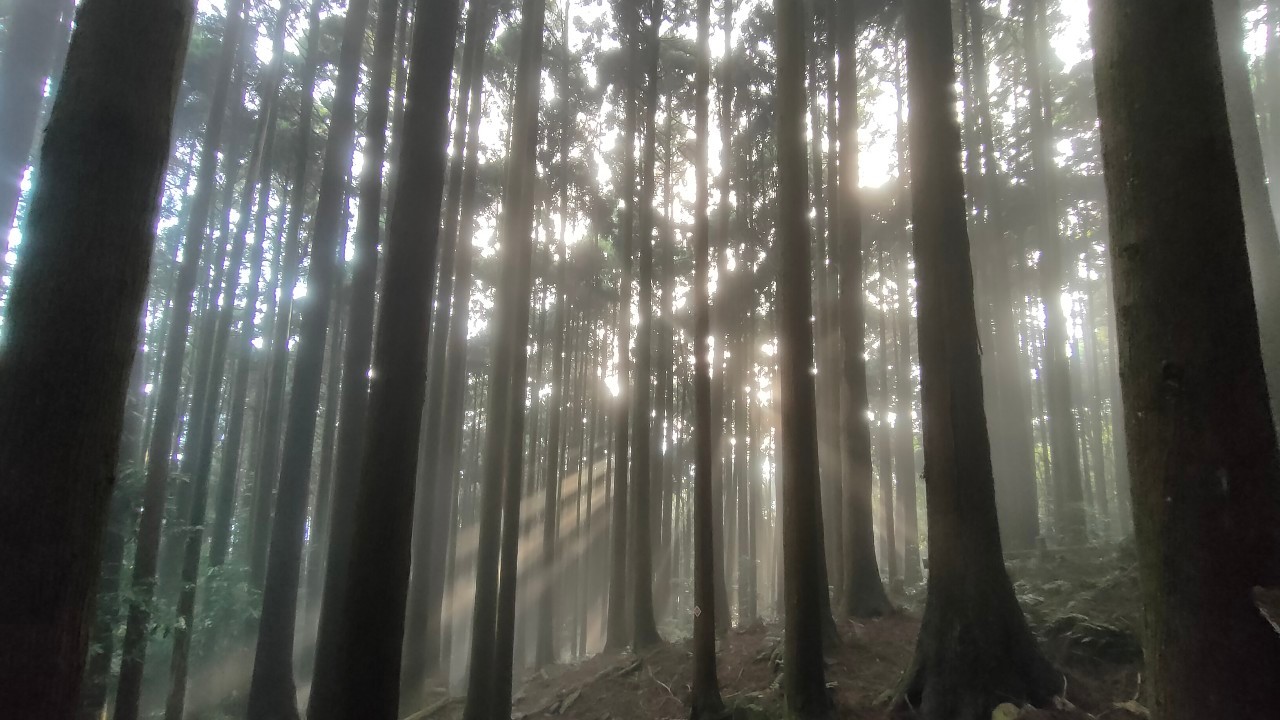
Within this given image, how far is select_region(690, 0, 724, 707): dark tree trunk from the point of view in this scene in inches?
307

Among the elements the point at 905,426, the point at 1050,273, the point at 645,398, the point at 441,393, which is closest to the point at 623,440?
the point at 645,398

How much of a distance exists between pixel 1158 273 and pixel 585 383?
83.3 ft

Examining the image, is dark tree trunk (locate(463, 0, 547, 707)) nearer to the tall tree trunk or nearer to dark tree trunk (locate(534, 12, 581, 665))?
dark tree trunk (locate(534, 12, 581, 665))

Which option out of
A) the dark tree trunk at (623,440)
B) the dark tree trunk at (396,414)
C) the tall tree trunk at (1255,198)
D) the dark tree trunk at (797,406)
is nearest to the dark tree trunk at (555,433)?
the dark tree trunk at (623,440)

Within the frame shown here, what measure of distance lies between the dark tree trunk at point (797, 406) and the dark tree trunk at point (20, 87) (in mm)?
13305

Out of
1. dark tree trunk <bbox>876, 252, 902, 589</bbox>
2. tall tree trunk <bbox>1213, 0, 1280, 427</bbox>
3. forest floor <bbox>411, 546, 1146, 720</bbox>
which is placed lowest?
forest floor <bbox>411, 546, 1146, 720</bbox>

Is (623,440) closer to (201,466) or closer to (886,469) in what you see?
(886,469)

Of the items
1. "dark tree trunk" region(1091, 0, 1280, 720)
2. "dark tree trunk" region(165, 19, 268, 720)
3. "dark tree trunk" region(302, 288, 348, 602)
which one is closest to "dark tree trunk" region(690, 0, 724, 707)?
"dark tree trunk" region(1091, 0, 1280, 720)

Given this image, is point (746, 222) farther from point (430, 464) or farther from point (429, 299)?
point (429, 299)

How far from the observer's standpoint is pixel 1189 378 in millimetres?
2439

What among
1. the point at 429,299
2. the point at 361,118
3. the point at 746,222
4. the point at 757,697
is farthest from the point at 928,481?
the point at 361,118

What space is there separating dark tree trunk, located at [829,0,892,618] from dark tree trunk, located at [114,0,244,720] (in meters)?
11.1

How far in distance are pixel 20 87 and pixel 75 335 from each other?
519 inches

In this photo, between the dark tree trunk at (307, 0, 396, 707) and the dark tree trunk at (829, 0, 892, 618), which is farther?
the dark tree trunk at (829, 0, 892, 618)
